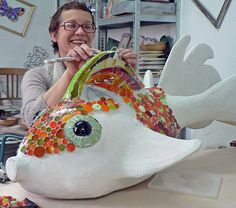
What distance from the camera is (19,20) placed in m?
3.26

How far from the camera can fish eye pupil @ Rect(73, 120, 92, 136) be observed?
0.57 m

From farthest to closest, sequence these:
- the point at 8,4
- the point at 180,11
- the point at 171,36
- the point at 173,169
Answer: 1. the point at 8,4
2. the point at 171,36
3. the point at 180,11
4. the point at 173,169

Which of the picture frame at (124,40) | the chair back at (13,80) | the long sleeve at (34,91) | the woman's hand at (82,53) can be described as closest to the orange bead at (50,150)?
the woman's hand at (82,53)

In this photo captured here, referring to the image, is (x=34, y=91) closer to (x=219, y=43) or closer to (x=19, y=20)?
(x=219, y=43)

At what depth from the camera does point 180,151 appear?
548mm

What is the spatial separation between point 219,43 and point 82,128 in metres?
0.83

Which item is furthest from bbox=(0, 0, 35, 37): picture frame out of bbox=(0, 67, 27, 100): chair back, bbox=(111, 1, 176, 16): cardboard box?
bbox=(111, 1, 176, 16): cardboard box

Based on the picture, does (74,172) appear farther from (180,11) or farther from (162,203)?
(180,11)

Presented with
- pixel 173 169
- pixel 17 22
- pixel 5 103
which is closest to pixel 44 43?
pixel 17 22

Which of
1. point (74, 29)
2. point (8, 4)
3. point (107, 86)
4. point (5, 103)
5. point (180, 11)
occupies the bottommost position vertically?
point (5, 103)

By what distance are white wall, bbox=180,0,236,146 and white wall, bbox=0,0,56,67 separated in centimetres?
211

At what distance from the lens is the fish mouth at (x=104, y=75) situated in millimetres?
617

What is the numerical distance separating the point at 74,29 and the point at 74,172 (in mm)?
686

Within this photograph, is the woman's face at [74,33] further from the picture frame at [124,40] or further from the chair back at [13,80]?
the chair back at [13,80]
